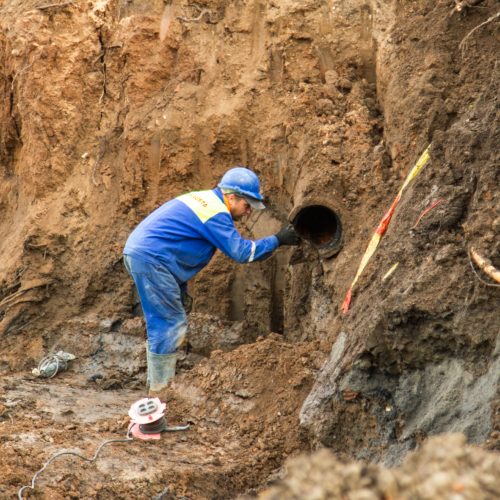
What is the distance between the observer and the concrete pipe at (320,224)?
6965mm

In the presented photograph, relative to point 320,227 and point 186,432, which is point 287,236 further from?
point 186,432

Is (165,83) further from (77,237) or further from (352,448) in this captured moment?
(352,448)

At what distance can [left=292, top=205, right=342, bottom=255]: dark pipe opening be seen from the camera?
6965 millimetres

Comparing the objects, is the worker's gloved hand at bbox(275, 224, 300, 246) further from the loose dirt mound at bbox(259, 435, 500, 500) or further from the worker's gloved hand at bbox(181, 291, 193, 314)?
the loose dirt mound at bbox(259, 435, 500, 500)

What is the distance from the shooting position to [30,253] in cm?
892

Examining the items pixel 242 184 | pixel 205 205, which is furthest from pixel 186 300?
pixel 242 184

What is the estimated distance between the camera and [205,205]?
698cm

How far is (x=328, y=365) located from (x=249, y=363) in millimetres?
1059

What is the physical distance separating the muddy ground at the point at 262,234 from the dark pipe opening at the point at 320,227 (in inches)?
1.7

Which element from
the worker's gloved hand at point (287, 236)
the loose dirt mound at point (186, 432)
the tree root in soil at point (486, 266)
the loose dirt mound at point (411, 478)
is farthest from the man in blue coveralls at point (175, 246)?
the loose dirt mound at point (411, 478)

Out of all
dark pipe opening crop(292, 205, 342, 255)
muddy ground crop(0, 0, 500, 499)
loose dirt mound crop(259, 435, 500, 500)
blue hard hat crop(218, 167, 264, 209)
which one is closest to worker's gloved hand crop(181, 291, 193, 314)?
muddy ground crop(0, 0, 500, 499)

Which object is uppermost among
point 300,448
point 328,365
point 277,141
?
point 277,141

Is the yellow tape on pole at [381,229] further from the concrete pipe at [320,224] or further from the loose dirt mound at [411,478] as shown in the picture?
the loose dirt mound at [411,478]

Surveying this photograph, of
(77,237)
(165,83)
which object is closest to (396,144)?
(165,83)
